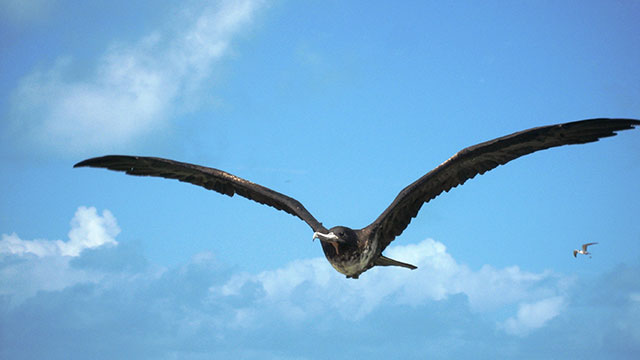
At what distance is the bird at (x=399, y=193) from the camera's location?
1223 cm

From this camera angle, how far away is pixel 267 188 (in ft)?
49.4

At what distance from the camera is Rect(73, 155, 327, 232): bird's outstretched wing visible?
14.2 metres

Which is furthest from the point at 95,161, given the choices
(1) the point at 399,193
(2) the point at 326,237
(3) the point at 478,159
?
(3) the point at 478,159

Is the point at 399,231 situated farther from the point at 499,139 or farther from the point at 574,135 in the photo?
the point at 574,135

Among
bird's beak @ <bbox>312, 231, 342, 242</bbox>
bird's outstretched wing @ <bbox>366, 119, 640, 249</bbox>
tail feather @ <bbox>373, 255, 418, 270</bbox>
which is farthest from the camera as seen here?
tail feather @ <bbox>373, 255, 418, 270</bbox>

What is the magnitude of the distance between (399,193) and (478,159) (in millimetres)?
1671

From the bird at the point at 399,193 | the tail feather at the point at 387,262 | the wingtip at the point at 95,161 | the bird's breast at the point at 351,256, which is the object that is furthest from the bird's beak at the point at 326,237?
the wingtip at the point at 95,161

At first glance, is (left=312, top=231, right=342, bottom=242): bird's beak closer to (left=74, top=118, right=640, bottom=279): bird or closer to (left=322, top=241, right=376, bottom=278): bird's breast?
(left=74, top=118, right=640, bottom=279): bird

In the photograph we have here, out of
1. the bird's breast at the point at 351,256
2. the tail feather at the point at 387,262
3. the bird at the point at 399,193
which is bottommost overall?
the bird's breast at the point at 351,256

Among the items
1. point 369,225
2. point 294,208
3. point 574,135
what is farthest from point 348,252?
point 574,135

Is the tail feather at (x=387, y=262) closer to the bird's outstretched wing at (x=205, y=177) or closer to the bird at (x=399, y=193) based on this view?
the bird at (x=399, y=193)

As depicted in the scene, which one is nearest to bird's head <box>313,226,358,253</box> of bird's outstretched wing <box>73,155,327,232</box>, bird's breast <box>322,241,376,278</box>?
bird's breast <box>322,241,376,278</box>

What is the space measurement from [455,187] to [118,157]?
6995mm

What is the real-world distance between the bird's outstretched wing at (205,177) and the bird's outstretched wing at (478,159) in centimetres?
158
